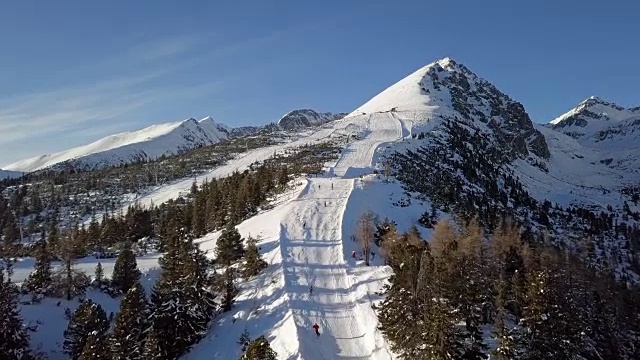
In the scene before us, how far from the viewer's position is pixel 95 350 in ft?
122

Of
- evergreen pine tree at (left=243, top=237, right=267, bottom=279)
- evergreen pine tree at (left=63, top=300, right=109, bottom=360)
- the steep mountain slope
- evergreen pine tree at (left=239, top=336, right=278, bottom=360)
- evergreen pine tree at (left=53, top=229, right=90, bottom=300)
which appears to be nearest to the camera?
evergreen pine tree at (left=239, top=336, right=278, bottom=360)

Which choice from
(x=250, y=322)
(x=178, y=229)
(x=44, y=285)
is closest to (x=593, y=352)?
(x=250, y=322)

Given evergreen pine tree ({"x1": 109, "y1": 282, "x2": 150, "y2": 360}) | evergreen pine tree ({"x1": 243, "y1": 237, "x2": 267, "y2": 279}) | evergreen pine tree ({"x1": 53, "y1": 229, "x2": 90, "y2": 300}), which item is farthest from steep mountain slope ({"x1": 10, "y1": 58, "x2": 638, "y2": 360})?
evergreen pine tree ({"x1": 53, "y1": 229, "x2": 90, "y2": 300})

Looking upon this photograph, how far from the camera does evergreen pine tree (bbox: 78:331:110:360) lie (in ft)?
121

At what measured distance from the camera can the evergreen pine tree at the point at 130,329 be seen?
38.7 m

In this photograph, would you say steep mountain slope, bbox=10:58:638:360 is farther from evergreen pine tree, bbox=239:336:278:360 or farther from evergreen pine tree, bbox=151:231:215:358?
evergreen pine tree, bbox=239:336:278:360

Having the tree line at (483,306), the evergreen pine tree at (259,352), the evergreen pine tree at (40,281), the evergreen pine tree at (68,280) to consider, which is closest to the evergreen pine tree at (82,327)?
the evergreen pine tree at (68,280)

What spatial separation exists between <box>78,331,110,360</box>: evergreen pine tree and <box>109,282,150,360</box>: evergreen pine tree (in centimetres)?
50

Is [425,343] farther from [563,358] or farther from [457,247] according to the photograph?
[457,247]

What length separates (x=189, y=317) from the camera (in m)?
44.3

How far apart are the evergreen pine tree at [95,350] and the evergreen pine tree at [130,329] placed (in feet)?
1.63

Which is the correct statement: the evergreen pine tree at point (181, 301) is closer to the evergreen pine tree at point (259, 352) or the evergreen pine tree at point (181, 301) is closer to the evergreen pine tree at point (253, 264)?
the evergreen pine tree at point (253, 264)

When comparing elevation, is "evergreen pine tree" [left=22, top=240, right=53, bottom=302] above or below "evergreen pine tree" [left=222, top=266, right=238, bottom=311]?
above

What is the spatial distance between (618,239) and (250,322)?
16418 cm
